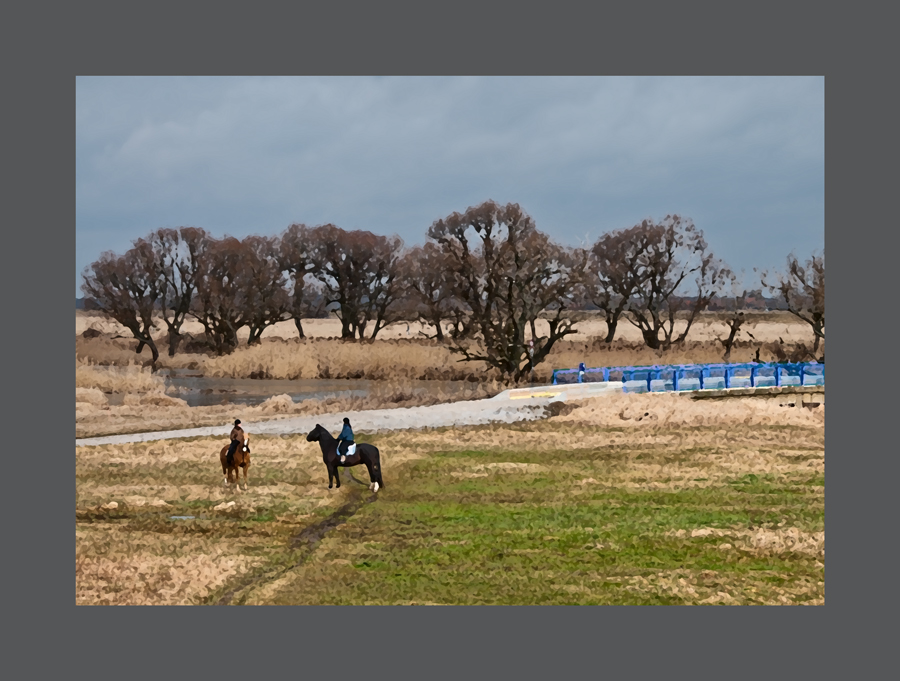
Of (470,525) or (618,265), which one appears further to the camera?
(618,265)

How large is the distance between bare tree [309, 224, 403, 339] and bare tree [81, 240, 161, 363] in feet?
35.8

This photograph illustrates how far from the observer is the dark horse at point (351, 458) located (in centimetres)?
1549

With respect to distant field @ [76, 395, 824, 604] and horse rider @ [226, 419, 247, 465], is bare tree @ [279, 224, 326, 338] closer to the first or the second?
distant field @ [76, 395, 824, 604]

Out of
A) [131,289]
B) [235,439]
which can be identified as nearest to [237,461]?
[235,439]

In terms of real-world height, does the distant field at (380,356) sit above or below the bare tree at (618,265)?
below

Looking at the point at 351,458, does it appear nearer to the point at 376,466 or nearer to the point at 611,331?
the point at 376,466

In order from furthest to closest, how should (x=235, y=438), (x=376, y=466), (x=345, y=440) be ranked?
(x=235, y=438) < (x=376, y=466) < (x=345, y=440)

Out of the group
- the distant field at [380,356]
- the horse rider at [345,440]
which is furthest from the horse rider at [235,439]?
the distant field at [380,356]

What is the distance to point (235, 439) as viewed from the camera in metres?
15.8

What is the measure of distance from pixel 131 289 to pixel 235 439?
2499 centimetres

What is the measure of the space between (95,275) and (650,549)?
1144 inches

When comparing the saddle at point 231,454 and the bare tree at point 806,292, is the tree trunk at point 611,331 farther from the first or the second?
the saddle at point 231,454

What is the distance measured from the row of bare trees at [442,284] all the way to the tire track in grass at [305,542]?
1968 cm

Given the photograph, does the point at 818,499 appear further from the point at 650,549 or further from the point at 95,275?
→ the point at 95,275
